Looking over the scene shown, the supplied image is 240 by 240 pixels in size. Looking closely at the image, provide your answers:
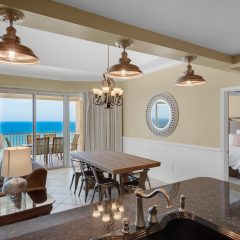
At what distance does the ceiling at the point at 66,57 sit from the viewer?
12.8 feet

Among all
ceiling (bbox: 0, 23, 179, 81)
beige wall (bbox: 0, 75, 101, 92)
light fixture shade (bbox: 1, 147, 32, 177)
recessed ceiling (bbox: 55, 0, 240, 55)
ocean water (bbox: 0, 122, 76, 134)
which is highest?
ceiling (bbox: 0, 23, 179, 81)

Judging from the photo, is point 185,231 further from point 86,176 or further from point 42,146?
point 42,146

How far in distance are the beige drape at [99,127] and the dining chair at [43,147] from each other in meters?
1.09

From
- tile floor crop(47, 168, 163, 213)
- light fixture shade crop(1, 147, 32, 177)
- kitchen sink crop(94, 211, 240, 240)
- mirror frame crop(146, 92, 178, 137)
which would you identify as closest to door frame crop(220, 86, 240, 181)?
mirror frame crop(146, 92, 178, 137)

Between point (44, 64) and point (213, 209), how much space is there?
4.36 meters

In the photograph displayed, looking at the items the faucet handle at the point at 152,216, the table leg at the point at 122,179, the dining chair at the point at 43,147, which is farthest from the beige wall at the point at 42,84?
the faucet handle at the point at 152,216

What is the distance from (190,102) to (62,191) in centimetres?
326

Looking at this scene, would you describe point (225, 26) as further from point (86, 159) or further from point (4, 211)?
point (86, 159)

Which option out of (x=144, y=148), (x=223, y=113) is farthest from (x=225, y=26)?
(x=144, y=148)

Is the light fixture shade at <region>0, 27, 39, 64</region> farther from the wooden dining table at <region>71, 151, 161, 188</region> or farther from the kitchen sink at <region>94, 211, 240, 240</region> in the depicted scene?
the wooden dining table at <region>71, 151, 161, 188</region>

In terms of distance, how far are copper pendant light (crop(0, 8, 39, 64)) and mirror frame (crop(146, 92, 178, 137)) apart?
12.6 feet

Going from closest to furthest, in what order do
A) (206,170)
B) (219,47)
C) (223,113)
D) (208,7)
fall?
(208,7) → (219,47) → (223,113) → (206,170)

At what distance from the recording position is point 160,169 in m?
5.31

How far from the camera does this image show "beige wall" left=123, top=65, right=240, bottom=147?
411cm
